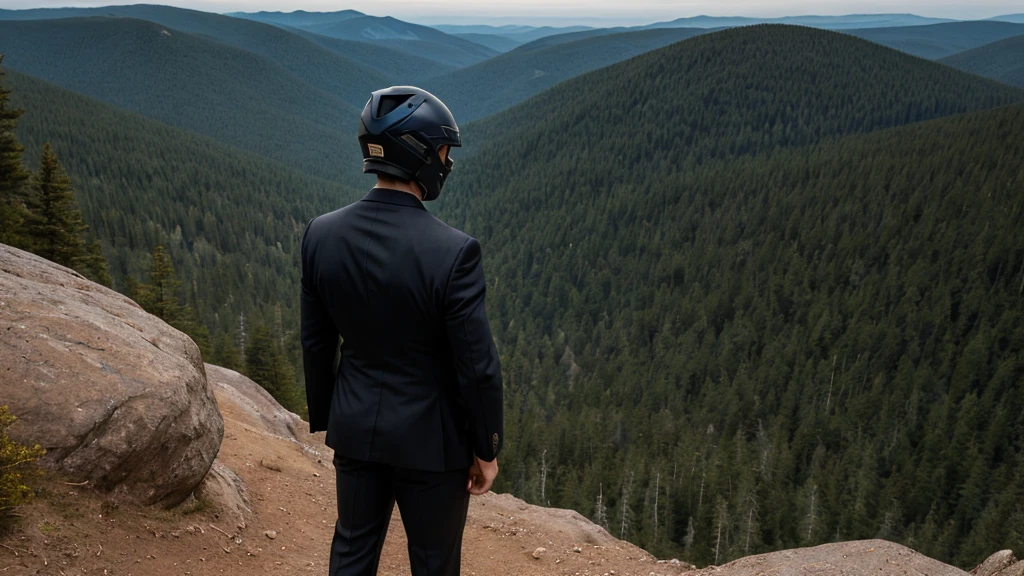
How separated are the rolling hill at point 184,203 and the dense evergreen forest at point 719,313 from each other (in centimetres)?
76

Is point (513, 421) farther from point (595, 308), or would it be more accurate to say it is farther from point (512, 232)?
point (512, 232)

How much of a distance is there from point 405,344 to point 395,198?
1.00 meters

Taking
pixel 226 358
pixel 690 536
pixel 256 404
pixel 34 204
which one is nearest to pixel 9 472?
pixel 256 404

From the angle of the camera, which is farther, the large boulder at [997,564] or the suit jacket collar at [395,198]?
the large boulder at [997,564]

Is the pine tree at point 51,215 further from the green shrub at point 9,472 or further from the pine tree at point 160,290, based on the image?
the green shrub at point 9,472

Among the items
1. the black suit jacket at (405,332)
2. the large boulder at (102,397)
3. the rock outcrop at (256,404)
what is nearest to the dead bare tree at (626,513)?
the rock outcrop at (256,404)

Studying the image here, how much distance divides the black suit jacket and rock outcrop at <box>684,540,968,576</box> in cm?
686

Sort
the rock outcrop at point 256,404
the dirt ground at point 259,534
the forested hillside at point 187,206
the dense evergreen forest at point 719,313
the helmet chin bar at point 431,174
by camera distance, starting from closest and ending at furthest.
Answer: the helmet chin bar at point 431,174, the dirt ground at point 259,534, the rock outcrop at point 256,404, the dense evergreen forest at point 719,313, the forested hillside at point 187,206

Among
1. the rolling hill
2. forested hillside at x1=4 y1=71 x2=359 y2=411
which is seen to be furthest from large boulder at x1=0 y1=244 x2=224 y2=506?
the rolling hill

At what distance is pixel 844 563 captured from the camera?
9.07 m

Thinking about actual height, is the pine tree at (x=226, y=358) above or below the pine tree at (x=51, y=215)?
below

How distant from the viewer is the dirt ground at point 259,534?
697 centimetres

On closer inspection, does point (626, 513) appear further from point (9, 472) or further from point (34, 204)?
point (9, 472)

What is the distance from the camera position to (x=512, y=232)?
182500mm
